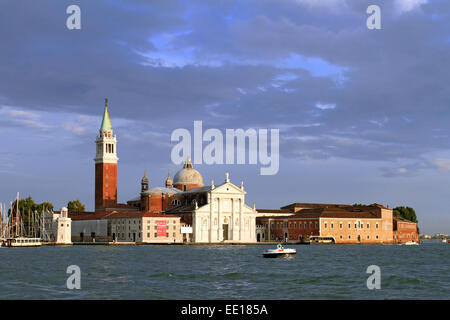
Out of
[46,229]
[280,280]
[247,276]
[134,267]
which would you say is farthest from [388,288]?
[46,229]

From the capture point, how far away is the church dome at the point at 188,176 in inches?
4284

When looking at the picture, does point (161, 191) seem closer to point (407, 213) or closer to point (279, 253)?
point (279, 253)

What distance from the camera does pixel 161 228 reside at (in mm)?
89812

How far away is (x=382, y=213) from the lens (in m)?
103

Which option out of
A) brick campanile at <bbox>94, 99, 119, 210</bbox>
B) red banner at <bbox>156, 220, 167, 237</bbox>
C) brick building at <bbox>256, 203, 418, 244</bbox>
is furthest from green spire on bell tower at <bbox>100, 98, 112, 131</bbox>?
brick building at <bbox>256, 203, 418, 244</bbox>

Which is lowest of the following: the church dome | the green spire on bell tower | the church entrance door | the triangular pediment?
the church entrance door

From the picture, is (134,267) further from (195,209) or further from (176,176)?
(176,176)

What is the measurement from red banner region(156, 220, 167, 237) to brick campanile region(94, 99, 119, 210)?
1318 cm

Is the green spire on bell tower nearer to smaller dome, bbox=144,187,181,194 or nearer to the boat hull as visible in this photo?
smaller dome, bbox=144,187,181,194

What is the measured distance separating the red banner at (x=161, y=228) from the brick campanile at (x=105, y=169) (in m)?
13.2

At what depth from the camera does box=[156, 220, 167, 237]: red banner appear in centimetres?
8944

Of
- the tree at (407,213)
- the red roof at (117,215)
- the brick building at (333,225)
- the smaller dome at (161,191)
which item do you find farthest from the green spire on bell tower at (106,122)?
the tree at (407,213)

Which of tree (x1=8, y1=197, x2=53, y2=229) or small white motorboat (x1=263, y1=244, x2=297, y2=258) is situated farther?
tree (x1=8, y1=197, x2=53, y2=229)

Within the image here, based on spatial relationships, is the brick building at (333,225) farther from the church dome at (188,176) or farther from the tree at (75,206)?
the tree at (75,206)
